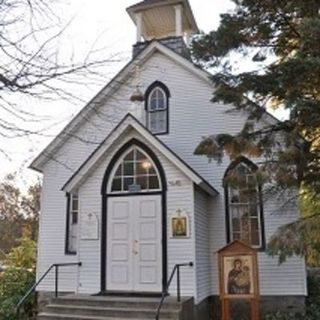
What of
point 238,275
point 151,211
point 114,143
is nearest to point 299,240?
point 238,275

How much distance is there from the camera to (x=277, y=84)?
382 inches

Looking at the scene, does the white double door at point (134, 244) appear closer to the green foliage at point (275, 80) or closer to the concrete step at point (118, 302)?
the concrete step at point (118, 302)

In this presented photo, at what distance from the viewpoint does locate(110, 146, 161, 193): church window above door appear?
12602mm

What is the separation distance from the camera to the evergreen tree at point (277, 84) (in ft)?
30.2

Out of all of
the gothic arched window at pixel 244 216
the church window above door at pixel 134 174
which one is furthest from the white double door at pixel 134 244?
the gothic arched window at pixel 244 216

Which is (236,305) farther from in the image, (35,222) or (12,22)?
(35,222)

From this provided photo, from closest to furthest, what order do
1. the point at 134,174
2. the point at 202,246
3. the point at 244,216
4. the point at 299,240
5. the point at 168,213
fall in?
the point at 299,240 < the point at 168,213 < the point at 202,246 < the point at 134,174 < the point at 244,216

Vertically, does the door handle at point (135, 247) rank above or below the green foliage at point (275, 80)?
below

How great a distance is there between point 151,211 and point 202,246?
1684 mm

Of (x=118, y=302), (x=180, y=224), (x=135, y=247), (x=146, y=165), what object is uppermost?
(x=146, y=165)

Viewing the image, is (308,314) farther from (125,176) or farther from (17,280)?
(17,280)

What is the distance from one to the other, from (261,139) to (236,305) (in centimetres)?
487

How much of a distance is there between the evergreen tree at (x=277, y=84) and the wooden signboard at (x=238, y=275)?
1.52 m

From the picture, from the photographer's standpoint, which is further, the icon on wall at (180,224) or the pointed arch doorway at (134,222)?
the pointed arch doorway at (134,222)
